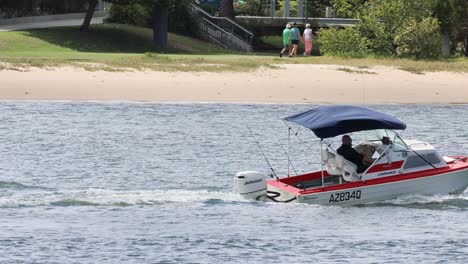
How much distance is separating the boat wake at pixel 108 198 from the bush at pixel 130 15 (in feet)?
109

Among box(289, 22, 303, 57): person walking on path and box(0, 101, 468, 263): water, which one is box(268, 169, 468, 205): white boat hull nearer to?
box(0, 101, 468, 263): water

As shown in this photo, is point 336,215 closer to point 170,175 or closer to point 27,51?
point 170,175

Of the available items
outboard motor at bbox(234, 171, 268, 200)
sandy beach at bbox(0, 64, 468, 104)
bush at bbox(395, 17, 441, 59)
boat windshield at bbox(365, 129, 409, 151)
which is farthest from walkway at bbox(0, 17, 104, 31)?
outboard motor at bbox(234, 171, 268, 200)

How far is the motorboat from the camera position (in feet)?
73.7

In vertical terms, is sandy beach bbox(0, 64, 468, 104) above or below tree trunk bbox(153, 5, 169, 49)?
below

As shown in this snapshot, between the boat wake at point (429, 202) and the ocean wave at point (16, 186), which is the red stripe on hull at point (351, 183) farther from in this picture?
the ocean wave at point (16, 186)

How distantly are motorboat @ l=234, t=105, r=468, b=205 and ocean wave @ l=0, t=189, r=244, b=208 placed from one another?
906mm

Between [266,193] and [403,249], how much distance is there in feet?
11.2

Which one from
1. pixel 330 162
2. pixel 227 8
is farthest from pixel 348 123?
pixel 227 8

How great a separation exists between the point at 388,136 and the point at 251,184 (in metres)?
2.85

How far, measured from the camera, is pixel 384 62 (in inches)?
1726

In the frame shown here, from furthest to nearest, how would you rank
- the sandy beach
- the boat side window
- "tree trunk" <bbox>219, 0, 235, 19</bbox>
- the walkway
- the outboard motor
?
"tree trunk" <bbox>219, 0, 235, 19</bbox>, the walkway, the sandy beach, the boat side window, the outboard motor

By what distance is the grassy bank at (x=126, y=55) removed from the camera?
135ft

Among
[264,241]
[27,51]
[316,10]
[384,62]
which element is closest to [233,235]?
[264,241]
